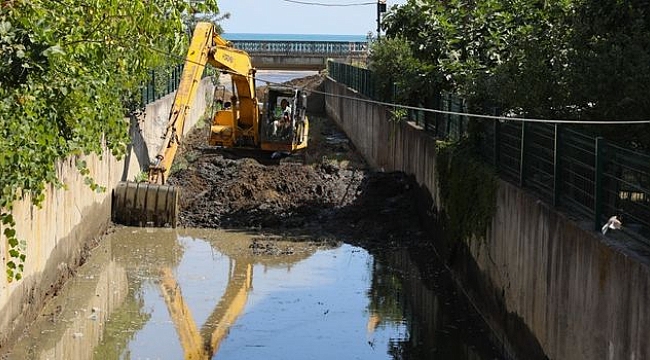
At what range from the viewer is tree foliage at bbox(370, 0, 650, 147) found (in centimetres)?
1405

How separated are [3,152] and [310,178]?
58.3ft

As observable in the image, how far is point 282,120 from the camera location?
3322 centimetres

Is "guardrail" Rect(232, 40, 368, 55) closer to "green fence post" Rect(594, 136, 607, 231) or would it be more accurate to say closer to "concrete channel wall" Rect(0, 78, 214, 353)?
"concrete channel wall" Rect(0, 78, 214, 353)

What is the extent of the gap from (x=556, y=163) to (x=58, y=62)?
19.1 feet

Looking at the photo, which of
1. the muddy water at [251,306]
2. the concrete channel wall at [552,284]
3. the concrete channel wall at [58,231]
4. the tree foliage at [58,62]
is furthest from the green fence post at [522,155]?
the concrete channel wall at [58,231]

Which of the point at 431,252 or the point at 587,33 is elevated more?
the point at 587,33

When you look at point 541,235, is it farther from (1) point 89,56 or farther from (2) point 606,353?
(1) point 89,56

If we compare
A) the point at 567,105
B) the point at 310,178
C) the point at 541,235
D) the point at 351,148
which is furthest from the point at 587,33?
the point at 351,148

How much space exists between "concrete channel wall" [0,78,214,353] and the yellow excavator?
0.70 metres

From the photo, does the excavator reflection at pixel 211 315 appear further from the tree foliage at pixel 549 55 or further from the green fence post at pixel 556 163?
the tree foliage at pixel 549 55

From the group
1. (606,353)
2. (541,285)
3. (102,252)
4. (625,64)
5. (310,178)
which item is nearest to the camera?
(606,353)

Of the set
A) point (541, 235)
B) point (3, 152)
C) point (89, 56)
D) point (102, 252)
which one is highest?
point (89, 56)

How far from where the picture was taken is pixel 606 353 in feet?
33.3

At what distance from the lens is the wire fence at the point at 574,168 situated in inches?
427
